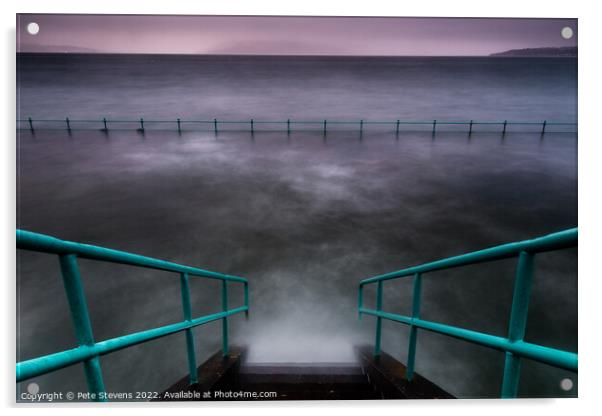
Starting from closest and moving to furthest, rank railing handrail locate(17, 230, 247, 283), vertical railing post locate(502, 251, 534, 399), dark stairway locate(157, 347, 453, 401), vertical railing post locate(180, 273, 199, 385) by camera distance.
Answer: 1. railing handrail locate(17, 230, 247, 283)
2. vertical railing post locate(502, 251, 534, 399)
3. vertical railing post locate(180, 273, 199, 385)
4. dark stairway locate(157, 347, 453, 401)

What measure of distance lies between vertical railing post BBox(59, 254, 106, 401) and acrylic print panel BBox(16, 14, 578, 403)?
→ 10mm

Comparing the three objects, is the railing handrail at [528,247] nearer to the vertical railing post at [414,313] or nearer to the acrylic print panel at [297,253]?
the acrylic print panel at [297,253]

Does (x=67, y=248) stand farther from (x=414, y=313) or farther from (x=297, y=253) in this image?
(x=297, y=253)

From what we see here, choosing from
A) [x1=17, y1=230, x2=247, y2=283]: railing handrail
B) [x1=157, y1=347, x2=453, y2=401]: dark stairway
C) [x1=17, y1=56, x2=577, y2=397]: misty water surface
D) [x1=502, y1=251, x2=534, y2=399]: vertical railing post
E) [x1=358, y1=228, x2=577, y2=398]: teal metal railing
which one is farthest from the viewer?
[x1=17, y1=56, x2=577, y2=397]: misty water surface

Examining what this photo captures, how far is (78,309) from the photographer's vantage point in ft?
4.86

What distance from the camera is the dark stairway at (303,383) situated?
2.70 m

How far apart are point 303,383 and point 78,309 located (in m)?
2.12

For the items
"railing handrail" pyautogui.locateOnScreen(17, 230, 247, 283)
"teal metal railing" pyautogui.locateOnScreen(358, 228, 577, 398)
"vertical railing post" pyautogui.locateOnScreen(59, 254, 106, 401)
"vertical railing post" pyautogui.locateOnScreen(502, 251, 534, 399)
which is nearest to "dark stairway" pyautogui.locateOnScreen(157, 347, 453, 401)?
"teal metal railing" pyautogui.locateOnScreen(358, 228, 577, 398)

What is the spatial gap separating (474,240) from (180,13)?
20.8ft

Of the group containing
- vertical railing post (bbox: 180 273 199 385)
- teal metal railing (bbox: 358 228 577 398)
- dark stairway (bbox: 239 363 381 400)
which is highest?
teal metal railing (bbox: 358 228 577 398)

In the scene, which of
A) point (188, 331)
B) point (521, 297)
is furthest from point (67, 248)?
point (521, 297)

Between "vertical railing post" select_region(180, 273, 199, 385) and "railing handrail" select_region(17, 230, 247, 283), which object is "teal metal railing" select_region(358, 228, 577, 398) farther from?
"vertical railing post" select_region(180, 273, 199, 385)

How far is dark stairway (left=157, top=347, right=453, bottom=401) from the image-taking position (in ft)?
8.85

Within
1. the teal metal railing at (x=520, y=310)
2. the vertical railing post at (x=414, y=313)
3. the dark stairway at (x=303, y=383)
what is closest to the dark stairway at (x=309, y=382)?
the dark stairway at (x=303, y=383)
